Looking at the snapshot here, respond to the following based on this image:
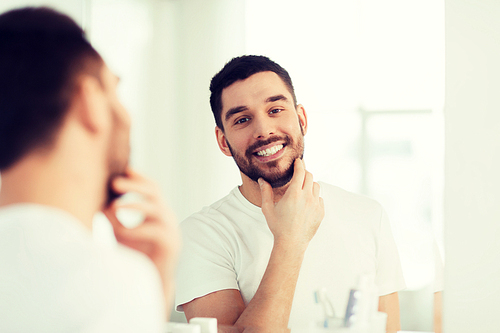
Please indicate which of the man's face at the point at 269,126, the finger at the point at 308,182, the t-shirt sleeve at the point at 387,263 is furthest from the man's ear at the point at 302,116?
the t-shirt sleeve at the point at 387,263

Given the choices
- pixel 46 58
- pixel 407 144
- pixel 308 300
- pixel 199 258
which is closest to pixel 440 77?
pixel 407 144

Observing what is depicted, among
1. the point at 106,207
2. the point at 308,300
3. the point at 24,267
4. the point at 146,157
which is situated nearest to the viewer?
the point at 24,267

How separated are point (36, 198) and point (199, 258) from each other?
0.40 metres

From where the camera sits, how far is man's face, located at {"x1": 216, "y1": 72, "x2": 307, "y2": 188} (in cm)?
103

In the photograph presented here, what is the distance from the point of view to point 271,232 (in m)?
1.02

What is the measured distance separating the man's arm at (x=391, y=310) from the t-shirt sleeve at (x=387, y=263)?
1 centimetres

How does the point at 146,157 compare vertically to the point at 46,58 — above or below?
below

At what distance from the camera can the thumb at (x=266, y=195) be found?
103 centimetres

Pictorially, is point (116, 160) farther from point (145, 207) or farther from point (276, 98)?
point (276, 98)

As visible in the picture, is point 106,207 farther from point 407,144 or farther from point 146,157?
point 407,144

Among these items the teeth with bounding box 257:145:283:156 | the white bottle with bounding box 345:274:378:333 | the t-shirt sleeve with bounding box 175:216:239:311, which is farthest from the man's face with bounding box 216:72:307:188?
the white bottle with bounding box 345:274:378:333

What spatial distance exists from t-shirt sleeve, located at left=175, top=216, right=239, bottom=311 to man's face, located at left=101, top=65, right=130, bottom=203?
240 millimetres

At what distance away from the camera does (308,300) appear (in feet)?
3.25

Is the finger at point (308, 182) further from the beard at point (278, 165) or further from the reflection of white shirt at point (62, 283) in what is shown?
the reflection of white shirt at point (62, 283)
